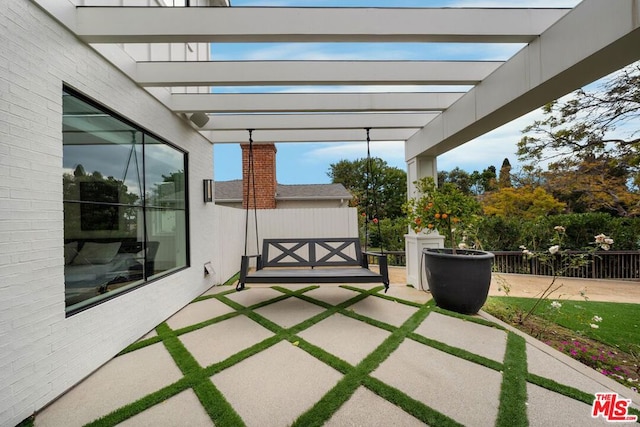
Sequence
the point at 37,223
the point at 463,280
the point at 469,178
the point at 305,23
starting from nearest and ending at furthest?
1. the point at 37,223
2. the point at 305,23
3. the point at 463,280
4. the point at 469,178

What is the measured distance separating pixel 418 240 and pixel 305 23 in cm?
364

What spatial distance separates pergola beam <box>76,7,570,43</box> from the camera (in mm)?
2084

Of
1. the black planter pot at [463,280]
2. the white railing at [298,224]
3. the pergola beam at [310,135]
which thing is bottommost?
the black planter pot at [463,280]

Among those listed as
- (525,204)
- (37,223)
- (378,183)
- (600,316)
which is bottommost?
(600,316)

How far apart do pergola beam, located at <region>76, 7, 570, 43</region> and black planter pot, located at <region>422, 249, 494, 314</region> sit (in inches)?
94.9

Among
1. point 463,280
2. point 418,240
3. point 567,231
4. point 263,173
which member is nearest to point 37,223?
point 463,280

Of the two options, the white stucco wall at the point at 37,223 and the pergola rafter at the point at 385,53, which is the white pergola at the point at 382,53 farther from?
the white stucco wall at the point at 37,223

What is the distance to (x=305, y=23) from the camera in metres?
2.10

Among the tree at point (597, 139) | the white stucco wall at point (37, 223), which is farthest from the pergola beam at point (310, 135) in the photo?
the tree at point (597, 139)

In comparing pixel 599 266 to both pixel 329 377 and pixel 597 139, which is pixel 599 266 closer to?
pixel 597 139

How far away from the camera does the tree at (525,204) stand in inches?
341

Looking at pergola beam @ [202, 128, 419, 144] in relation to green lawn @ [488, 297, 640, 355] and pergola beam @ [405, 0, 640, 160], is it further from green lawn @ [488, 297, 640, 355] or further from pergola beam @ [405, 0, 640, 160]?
green lawn @ [488, 297, 640, 355]

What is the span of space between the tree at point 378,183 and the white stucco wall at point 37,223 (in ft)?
65.2

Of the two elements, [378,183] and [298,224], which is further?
[378,183]
